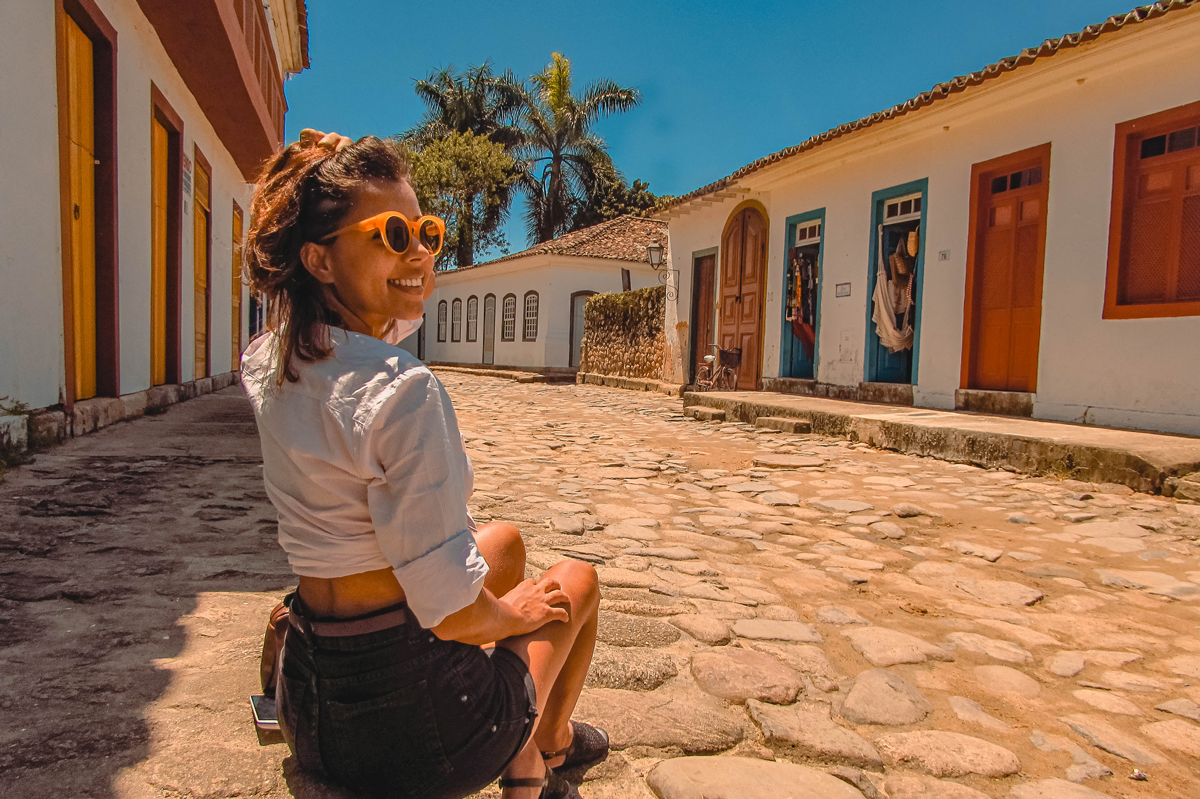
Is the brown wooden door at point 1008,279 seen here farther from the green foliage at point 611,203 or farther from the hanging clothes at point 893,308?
the green foliage at point 611,203

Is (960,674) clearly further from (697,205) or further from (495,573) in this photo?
(697,205)

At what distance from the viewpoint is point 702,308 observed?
48.5 ft

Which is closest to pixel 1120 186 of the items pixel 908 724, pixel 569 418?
pixel 569 418

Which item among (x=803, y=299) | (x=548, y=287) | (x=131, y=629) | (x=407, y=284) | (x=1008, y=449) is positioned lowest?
(x=131, y=629)

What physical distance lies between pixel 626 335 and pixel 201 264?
31.3ft

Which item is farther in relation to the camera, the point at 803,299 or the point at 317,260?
the point at 803,299

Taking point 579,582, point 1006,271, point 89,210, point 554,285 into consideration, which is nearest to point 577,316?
point 554,285

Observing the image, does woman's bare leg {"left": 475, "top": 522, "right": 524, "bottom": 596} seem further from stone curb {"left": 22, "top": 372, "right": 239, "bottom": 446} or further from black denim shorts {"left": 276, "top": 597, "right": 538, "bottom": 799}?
stone curb {"left": 22, "top": 372, "right": 239, "bottom": 446}

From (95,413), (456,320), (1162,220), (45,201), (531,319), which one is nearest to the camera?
(45,201)

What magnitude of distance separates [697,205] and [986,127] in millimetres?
6013

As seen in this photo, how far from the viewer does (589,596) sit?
60.9 inches

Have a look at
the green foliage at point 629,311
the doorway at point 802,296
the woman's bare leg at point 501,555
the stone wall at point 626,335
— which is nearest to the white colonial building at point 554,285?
the green foliage at point 629,311

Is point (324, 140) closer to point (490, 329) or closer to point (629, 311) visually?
point (629, 311)

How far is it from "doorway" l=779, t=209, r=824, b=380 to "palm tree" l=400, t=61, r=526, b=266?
19.3 meters
